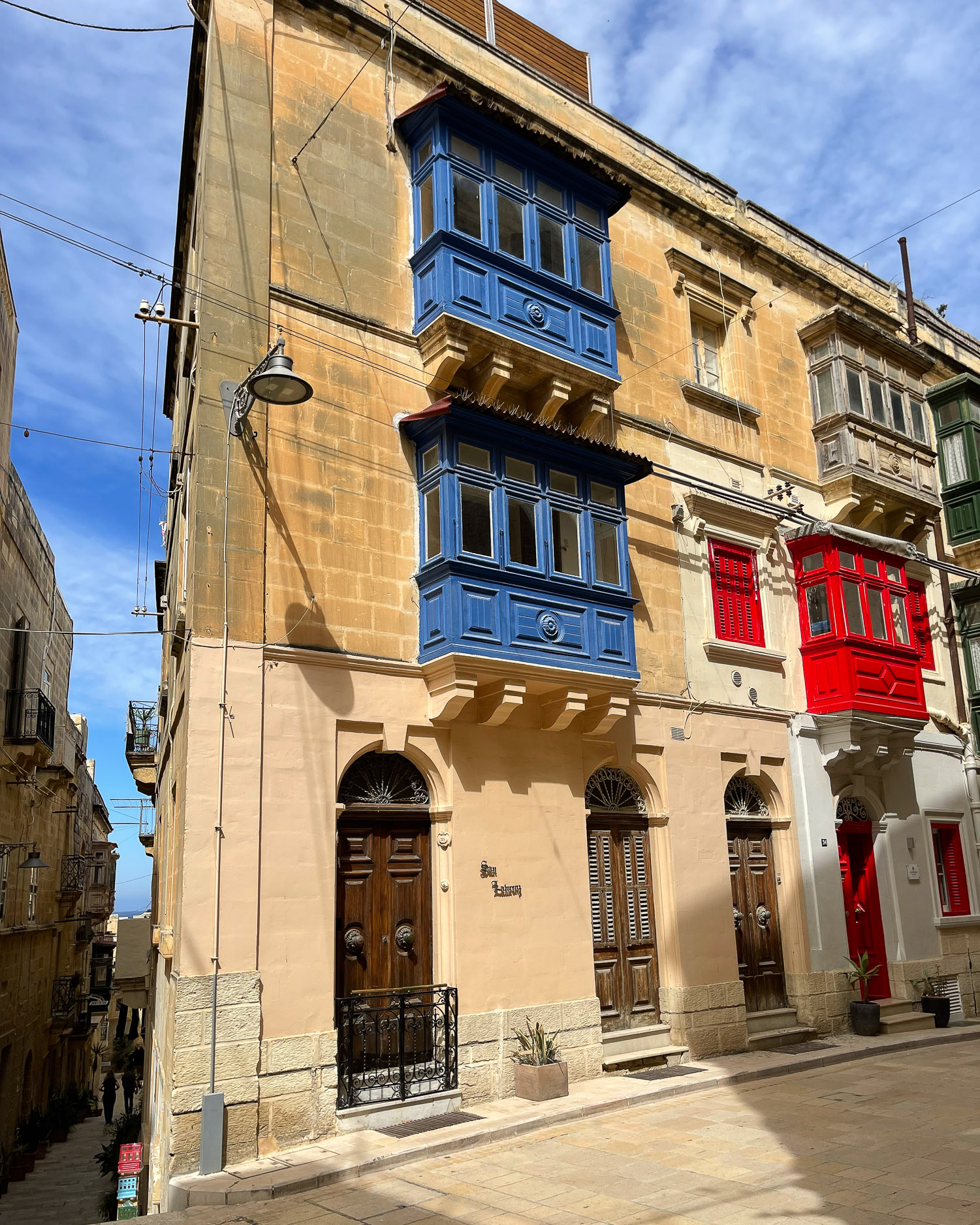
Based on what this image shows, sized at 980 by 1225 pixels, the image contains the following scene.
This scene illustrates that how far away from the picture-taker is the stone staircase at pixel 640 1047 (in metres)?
12.6

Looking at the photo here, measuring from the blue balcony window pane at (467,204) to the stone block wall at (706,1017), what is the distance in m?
10.7

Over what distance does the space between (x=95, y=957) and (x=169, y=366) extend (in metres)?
47.0

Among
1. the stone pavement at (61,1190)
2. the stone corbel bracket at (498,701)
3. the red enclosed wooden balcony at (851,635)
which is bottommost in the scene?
the stone pavement at (61,1190)

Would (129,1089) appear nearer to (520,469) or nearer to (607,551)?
(607,551)

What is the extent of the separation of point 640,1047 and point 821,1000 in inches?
150

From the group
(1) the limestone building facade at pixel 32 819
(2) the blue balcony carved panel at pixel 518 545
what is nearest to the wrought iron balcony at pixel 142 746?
(1) the limestone building facade at pixel 32 819

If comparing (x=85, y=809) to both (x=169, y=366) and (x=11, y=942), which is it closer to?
(x=11, y=942)

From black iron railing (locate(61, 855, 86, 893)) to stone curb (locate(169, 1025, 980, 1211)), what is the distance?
87.5 feet

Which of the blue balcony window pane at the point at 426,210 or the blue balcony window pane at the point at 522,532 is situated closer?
the blue balcony window pane at the point at 522,532

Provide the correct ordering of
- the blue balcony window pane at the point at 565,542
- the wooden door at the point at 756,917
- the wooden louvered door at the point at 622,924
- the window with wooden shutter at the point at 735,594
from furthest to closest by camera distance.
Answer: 1. the window with wooden shutter at the point at 735,594
2. the wooden door at the point at 756,917
3. the wooden louvered door at the point at 622,924
4. the blue balcony window pane at the point at 565,542

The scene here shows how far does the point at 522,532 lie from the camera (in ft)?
40.9

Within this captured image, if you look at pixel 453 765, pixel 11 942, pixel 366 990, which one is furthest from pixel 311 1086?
pixel 11 942

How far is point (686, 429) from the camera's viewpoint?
53.8ft

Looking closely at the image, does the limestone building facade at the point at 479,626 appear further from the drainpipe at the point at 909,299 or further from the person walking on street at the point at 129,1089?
the person walking on street at the point at 129,1089
